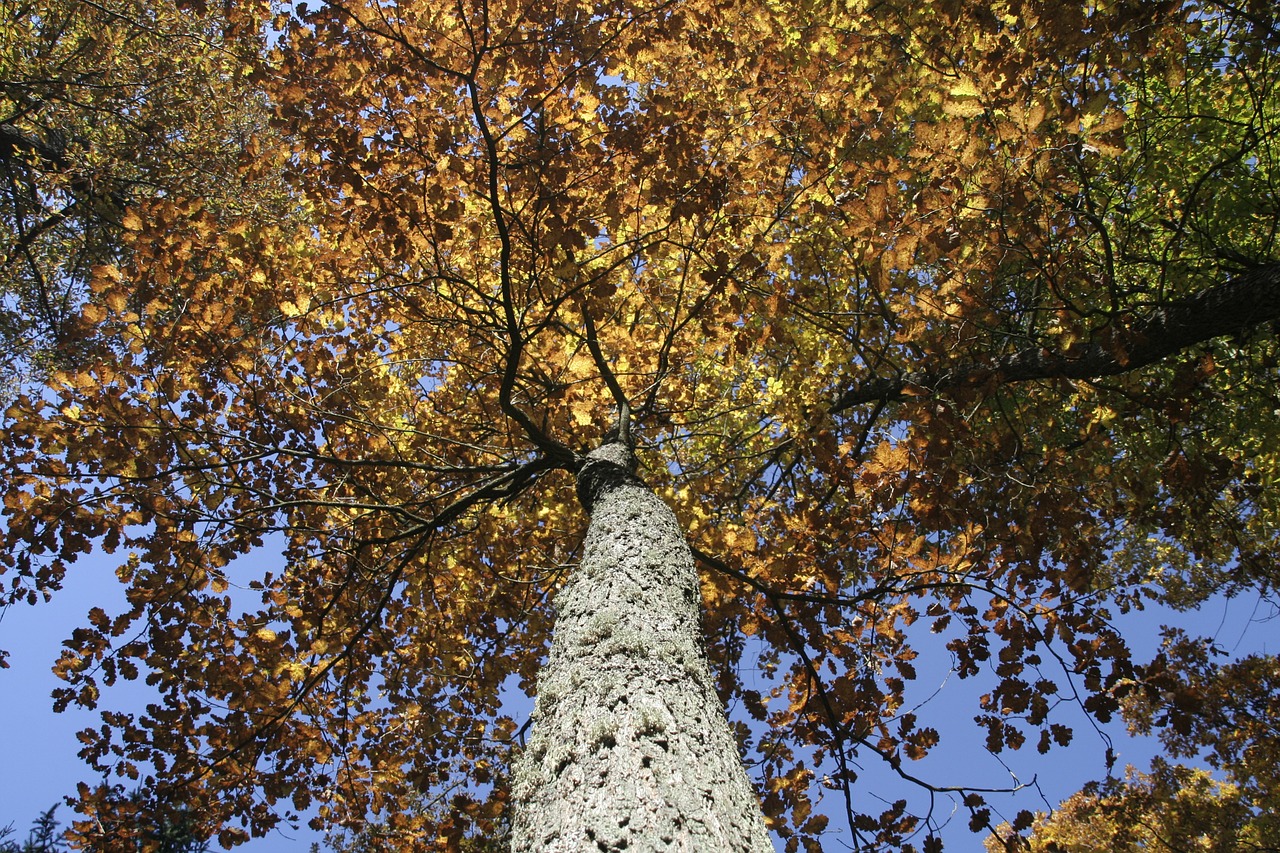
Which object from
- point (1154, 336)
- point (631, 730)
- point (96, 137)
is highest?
point (96, 137)

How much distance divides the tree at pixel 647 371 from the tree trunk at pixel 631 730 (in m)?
0.03

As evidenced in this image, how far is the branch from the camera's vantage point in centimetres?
371

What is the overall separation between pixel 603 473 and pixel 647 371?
217cm

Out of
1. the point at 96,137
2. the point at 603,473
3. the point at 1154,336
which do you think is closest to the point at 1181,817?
the point at 1154,336

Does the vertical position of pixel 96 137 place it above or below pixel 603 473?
above

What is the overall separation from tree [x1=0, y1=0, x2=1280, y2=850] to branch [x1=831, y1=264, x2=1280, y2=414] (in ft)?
0.10

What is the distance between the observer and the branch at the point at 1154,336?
3707 millimetres

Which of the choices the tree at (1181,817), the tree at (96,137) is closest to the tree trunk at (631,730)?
the tree at (96,137)

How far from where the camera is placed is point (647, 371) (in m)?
6.10

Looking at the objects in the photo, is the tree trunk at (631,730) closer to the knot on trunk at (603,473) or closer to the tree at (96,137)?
the knot on trunk at (603,473)

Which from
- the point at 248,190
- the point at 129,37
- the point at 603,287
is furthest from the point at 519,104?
the point at 129,37

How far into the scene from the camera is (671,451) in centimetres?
679

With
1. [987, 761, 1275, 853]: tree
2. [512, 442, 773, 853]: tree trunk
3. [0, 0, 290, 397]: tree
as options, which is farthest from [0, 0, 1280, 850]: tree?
[987, 761, 1275, 853]: tree

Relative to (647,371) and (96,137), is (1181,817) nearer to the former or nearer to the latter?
(647,371)
